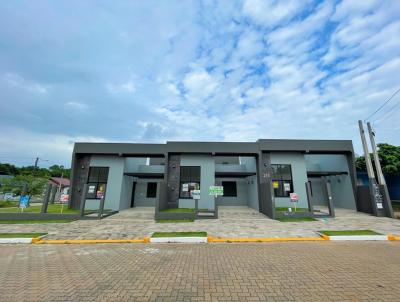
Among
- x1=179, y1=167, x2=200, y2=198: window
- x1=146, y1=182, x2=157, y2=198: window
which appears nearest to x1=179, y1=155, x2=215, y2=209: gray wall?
x1=179, y1=167, x2=200, y2=198: window

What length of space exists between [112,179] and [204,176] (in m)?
8.38

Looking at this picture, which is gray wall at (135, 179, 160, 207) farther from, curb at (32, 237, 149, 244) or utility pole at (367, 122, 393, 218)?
utility pole at (367, 122, 393, 218)

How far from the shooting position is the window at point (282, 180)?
50.2 ft

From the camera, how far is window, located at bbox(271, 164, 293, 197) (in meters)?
15.3

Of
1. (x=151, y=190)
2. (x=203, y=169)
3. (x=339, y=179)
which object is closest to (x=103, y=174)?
(x=151, y=190)

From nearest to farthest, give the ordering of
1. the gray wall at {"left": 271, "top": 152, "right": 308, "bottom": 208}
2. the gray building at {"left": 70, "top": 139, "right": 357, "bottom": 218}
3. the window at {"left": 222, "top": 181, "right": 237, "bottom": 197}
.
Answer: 1. the gray wall at {"left": 271, "top": 152, "right": 308, "bottom": 208}
2. the gray building at {"left": 70, "top": 139, "right": 357, "bottom": 218}
3. the window at {"left": 222, "top": 181, "right": 237, "bottom": 197}

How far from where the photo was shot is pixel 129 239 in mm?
7711

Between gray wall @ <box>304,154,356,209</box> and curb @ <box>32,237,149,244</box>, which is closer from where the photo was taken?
curb @ <box>32,237,149,244</box>

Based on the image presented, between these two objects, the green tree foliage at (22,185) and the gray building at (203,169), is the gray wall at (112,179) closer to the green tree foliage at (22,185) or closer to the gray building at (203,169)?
the gray building at (203,169)

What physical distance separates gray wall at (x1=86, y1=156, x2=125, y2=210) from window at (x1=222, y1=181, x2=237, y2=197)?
11313 millimetres

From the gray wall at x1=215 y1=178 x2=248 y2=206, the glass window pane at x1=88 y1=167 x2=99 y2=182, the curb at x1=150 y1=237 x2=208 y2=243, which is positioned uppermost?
the glass window pane at x1=88 y1=167 x2=99 y2=182

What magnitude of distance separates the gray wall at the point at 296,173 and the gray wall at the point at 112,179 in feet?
45.0

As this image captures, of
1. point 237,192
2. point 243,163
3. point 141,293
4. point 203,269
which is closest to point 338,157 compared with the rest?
point 243,163

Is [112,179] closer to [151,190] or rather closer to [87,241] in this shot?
[151,190]
